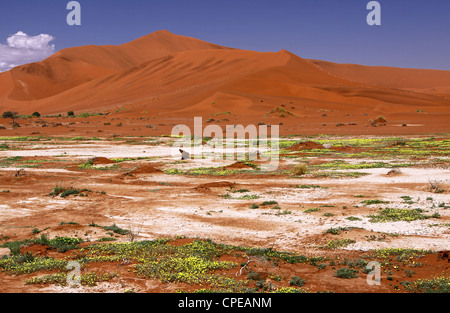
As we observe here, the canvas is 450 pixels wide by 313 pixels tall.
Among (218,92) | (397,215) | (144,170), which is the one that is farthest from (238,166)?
(218,92)

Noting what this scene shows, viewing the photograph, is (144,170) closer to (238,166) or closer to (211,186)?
(238,166)

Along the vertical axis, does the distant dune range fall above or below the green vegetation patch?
above

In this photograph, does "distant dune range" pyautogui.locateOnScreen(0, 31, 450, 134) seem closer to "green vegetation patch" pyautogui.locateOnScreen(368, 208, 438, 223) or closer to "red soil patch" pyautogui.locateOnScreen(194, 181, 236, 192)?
"red soil patch" pyautogui.locateOnScreen(194, 181, 236, 192)

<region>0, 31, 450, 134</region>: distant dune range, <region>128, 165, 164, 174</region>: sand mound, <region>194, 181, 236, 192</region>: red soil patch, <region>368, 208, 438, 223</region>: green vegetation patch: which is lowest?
<region>368, 208, 438, 223</region>: green vegetation patch

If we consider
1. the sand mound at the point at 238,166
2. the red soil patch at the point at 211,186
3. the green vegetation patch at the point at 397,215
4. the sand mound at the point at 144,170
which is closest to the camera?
the green vegetation patch at the point at 397,215

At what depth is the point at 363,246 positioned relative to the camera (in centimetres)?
922

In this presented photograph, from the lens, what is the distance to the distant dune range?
57.3 m

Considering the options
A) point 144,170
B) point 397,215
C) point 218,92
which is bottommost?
point 397,215

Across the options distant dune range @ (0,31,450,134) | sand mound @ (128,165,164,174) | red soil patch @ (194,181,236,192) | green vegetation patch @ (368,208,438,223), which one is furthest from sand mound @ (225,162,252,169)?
distant dune range @ (0,31,450,134)

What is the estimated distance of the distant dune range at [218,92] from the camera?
5734cm

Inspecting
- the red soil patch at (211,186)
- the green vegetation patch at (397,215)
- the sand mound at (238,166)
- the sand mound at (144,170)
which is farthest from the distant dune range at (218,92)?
the green vegetation patch at (397,215)

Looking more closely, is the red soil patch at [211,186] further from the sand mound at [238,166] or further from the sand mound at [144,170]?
the sand mound at [238,166]

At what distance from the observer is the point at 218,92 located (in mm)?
73312
